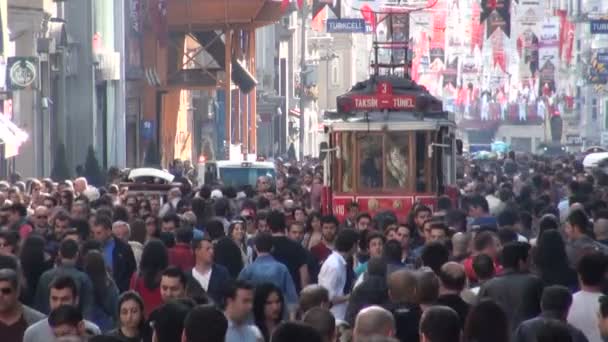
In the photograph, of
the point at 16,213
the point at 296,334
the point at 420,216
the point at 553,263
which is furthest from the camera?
the point at 16,213

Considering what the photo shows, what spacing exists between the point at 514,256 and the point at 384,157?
14.5m

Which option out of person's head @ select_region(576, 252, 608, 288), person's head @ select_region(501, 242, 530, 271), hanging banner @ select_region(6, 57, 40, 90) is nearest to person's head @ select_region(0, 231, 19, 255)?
person's head @ select_region(501, 242, 530, 271)

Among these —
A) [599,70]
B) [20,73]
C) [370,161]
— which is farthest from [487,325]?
[599,70]

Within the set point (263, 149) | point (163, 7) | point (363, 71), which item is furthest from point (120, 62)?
point (363, 71)

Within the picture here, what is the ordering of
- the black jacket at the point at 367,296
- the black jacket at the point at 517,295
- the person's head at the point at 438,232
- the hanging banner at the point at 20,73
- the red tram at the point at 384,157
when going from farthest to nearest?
the hanging banner at the point at 20,73, the red tram at the point at 384,157, the person's head at the point at 438,232, the black jacket at the point at 367,296, the black jacket at the point at 517,295

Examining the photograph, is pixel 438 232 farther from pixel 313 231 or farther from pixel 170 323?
pixel 170 323

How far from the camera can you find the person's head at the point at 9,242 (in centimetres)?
1545

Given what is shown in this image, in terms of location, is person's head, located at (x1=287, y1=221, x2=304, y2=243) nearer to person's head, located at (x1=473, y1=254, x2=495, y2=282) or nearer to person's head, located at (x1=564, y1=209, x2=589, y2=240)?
person's head, located at (x1=564, y1=209, x2=589, y2=240)

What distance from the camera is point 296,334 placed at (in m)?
8.67

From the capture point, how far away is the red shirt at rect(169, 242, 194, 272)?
15.9 meters

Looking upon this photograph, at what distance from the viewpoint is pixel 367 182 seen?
27141mm

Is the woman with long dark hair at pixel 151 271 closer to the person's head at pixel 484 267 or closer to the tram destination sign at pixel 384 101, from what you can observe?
the person's head at pixel 484 267

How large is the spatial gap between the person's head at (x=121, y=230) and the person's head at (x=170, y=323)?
261 inches

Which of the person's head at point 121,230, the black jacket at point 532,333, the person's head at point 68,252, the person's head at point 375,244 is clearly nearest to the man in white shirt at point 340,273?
the person's head at point 375,244
